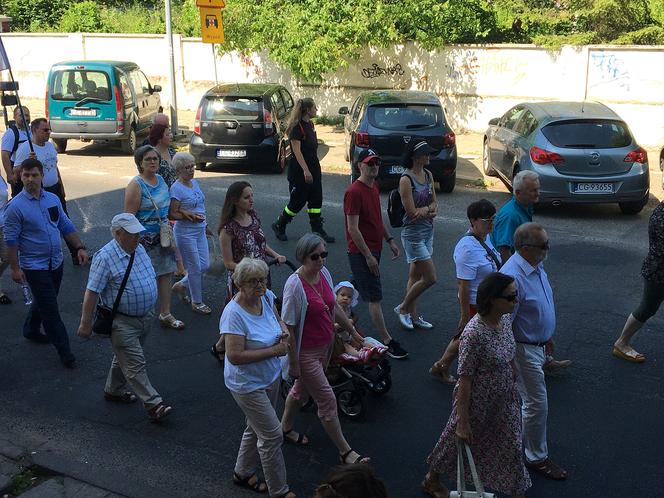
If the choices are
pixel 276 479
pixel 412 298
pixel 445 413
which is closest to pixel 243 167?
pixel 412 298

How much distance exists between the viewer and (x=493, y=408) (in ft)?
15.5

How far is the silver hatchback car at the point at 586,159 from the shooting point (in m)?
12.3

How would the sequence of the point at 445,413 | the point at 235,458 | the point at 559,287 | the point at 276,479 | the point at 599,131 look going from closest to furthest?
the point at 276,479 < the point at 235,458 < the point at 445,413 < the point at 559,287 < the point at 599,131

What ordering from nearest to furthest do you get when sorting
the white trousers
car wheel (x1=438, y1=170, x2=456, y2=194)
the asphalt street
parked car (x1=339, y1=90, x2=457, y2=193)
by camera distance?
the white trousers < the asphalt street < parked car (x1=339, y1=90, x2=457, y2=193) < car wheel (x1=438, y1=170, x2=456, y2=194)

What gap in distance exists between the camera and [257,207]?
13133 mm

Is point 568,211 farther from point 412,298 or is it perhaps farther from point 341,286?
point 341,286

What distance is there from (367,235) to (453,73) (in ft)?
48.5

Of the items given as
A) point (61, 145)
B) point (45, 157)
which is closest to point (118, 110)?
point (61, 145)

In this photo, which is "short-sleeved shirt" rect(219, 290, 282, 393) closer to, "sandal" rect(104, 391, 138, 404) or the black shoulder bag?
the black shoulder bag

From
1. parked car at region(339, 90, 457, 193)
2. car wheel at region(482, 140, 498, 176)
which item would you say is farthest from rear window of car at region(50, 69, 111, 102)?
car wheel at region(482, 140, 498, 176)

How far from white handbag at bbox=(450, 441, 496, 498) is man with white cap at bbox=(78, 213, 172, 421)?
2.54m

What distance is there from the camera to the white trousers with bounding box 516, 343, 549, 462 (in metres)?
5.25

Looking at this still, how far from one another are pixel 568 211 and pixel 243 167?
690 cm

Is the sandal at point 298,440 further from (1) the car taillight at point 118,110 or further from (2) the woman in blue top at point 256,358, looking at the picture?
(1) the car taillight at point 118,110
